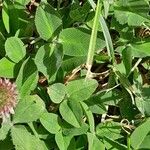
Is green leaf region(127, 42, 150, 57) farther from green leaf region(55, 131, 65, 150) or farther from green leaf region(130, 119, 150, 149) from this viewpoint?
green leaf region(55, 131, 65, 150)

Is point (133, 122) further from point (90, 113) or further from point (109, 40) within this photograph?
point (109, 40)

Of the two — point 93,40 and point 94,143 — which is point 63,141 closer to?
point 94,143

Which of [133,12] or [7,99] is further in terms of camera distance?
[133,12]

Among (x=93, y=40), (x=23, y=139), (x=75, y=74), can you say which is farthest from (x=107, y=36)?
(x=23, y=139)

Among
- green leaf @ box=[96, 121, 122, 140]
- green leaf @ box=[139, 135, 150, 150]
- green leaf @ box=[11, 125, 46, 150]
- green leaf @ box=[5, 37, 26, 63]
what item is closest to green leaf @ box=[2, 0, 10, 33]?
green leaf @ box=[5, 37, 26, 63]

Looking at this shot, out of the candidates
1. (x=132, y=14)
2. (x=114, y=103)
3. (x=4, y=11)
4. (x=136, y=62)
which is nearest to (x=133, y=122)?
(x=114, y=103)

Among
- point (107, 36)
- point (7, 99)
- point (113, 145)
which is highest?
point (107, 36)

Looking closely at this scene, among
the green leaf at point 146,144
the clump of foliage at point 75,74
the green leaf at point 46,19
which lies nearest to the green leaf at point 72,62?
the clump of foliage at point 75,74
